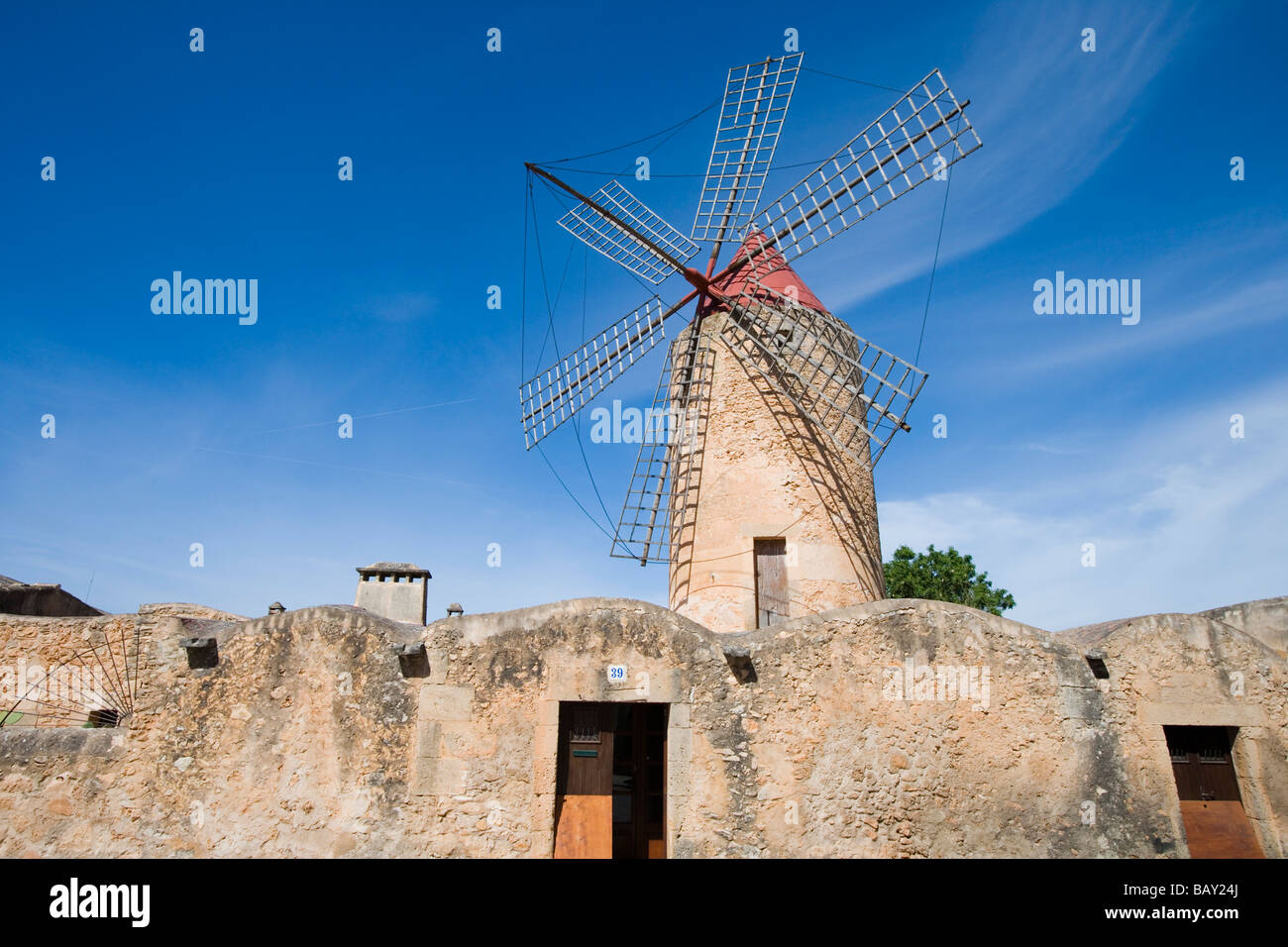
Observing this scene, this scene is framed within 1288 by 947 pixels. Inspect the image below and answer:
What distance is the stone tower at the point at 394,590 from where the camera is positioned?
38.3ft

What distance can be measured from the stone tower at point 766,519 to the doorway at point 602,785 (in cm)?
271

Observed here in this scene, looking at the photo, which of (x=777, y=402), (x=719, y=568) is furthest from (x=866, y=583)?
(x=777, y=402)

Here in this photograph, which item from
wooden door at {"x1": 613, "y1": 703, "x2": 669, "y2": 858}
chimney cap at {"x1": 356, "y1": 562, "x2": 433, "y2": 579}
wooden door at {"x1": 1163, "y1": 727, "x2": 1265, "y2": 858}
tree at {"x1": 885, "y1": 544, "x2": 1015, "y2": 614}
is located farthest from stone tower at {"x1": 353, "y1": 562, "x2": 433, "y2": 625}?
tree at {"x1": 885, "y1": 544, "x2": 1015, "y2": 614}

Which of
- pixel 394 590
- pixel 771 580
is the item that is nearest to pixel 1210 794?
pixel 771 580

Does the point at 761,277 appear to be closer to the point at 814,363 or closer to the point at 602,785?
the point at 814,363

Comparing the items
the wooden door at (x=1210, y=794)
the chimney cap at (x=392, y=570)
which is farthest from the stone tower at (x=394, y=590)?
the wooden door at (x=1210, y=794)

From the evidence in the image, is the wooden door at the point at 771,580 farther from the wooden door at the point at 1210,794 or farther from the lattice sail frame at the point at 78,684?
the lattice sail frame at the point at 78,684

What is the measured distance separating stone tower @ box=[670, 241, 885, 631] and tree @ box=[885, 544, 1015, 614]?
1303cm

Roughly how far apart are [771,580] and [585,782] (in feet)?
13.9

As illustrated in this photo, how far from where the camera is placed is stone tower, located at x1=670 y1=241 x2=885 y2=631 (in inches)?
384

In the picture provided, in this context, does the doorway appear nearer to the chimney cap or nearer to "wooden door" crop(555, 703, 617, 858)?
"wooden door" crop(555, 703, 617, 858)

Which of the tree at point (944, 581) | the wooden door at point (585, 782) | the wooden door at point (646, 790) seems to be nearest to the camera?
the wooden door at point (585, 782)

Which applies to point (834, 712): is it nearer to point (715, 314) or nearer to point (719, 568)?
point (719, 568)
